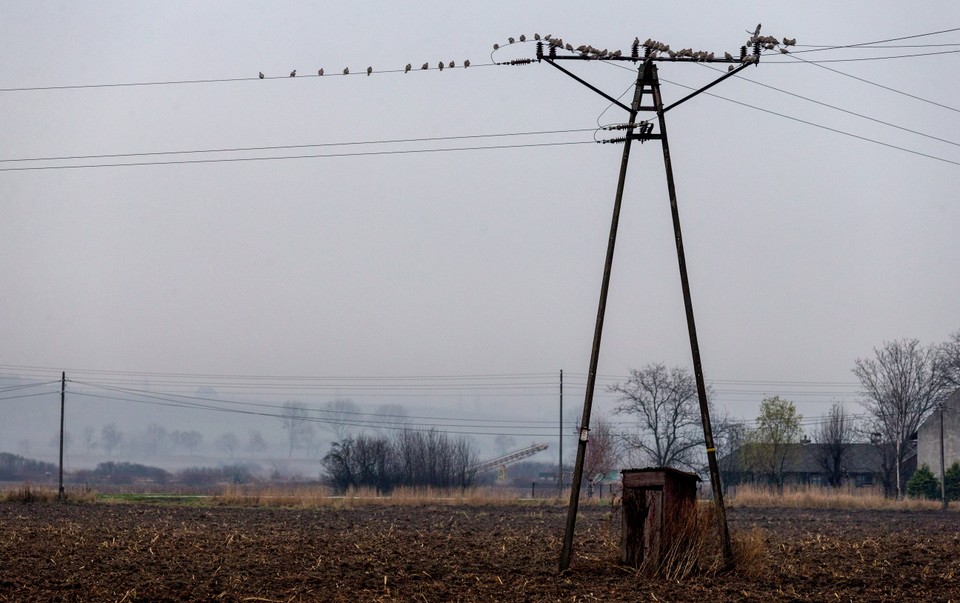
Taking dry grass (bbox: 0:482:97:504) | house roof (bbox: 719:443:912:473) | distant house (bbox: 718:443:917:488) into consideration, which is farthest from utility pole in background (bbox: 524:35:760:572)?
house roof (bbox: 719:443:912:473)

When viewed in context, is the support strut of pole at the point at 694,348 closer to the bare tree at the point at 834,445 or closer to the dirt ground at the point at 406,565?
the dirt ground at the point at 406,565

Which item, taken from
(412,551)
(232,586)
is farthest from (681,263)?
(232,586)

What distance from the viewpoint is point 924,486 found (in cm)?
6688

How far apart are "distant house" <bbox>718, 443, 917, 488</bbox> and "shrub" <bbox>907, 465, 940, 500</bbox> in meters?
15.7

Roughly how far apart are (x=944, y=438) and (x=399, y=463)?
36.1 metres

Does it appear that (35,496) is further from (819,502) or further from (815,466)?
(815,466)

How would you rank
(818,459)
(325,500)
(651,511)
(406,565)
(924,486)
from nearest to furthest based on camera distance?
1. (651,511)
2. (406,565)
3. (325,500)
4. (924,486)
5. (818,459)

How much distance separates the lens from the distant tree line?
67875 millimetres

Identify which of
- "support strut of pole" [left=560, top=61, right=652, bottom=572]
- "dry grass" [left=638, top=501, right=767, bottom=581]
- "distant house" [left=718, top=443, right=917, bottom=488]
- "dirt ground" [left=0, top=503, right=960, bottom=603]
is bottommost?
"distant house" [left=718, top=443, right=917, bottom=488]

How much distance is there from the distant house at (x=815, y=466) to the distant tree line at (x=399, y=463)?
956 inches

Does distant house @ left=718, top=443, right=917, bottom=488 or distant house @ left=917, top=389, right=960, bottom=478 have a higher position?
distant house @ left=917, top=389, right=960, bottom=478

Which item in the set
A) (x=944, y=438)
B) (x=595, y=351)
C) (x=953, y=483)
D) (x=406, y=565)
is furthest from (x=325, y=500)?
(x=944, y=438)

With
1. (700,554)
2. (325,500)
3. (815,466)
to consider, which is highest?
(700,554)

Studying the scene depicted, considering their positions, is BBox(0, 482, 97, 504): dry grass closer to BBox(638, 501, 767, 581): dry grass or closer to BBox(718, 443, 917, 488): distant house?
BBox(638, 501, 767, 581): dry grass
